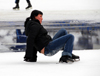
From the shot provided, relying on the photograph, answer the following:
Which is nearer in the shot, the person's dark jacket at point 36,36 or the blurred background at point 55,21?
the person's dark jacket at point 36,36

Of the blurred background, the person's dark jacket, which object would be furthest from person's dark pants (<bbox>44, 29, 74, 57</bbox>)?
the blurred background

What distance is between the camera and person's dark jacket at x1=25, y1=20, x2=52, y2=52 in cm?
223

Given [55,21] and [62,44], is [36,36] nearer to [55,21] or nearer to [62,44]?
[62,44]

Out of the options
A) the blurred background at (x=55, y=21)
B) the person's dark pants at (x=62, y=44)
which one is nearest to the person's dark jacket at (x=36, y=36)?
the person's dark pants at (x=62, y=44)

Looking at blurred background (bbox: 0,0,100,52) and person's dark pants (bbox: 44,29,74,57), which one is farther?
blurred background (bbox: 0,0,100,52)

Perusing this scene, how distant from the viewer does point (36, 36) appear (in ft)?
7.51

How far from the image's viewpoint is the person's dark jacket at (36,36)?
2227 mm

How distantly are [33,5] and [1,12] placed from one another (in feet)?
2.34

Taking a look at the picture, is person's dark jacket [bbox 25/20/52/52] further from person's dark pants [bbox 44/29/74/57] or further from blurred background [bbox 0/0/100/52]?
blurred background [bbox 0/0/100/52]

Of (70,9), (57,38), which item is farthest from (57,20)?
(57,38)

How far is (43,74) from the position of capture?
1734mm

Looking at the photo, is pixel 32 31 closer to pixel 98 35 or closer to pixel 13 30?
pixel 13 30

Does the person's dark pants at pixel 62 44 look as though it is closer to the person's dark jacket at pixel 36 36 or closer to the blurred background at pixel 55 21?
the person's dark jacket at pixel 36 36

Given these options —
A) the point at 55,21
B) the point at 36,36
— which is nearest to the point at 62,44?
the point at 36,36
